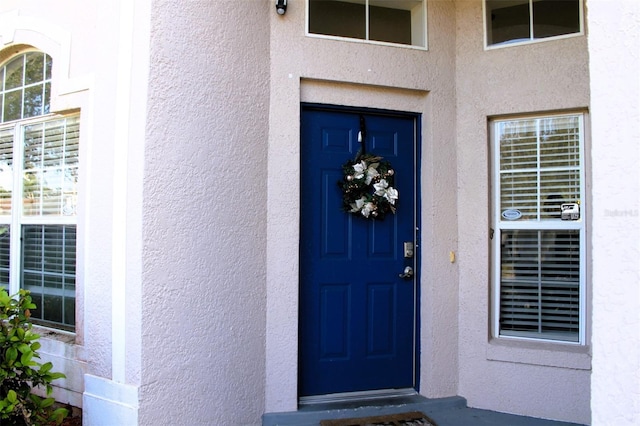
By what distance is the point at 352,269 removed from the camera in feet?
13.5

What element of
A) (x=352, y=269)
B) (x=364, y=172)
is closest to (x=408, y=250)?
(x=352, y=269)

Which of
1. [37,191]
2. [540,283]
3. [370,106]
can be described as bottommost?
[540,283]

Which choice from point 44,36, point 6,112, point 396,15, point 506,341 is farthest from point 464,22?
point 6,112

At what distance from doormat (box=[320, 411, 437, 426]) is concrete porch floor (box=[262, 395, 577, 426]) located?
5 centimetres

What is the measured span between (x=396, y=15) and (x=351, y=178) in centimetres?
156

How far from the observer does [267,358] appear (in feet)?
12.4

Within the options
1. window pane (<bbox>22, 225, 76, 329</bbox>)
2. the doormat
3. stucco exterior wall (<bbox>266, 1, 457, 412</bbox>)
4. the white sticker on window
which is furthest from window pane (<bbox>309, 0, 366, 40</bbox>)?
the doormat

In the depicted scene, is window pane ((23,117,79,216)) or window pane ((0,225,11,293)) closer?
window pane ((23,117,79,216))

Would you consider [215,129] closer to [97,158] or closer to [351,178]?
[97,158]

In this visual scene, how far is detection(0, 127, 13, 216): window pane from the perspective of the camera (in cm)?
463

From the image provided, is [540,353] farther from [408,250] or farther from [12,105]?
[12,105]

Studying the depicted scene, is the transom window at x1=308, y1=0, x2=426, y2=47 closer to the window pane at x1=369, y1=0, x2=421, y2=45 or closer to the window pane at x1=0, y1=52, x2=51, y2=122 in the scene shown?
the window pane at x1=369, y1=0, x2=421, y2=45

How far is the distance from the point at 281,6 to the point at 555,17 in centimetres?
232

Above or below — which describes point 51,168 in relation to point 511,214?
above
